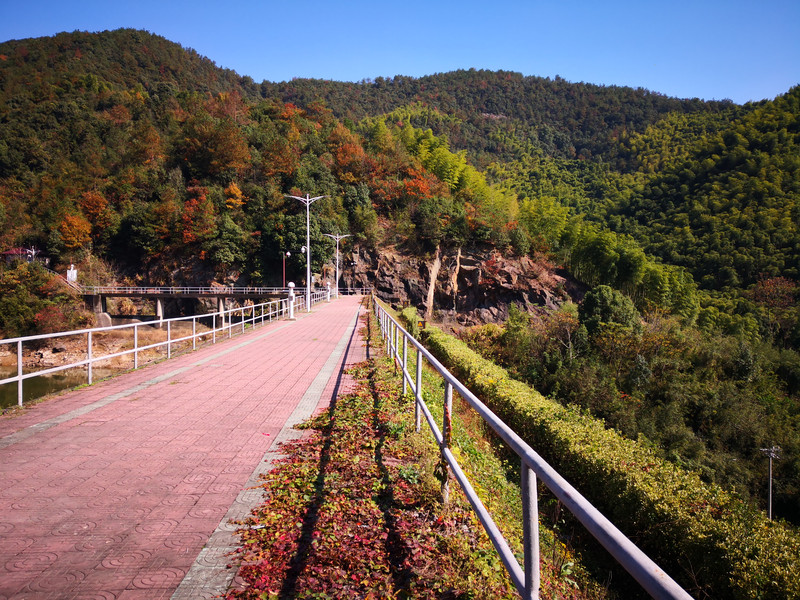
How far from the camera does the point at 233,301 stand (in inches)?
2255

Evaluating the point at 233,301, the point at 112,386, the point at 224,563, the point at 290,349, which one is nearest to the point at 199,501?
the point at 224,563

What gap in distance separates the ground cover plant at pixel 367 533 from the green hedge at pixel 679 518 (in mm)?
1497

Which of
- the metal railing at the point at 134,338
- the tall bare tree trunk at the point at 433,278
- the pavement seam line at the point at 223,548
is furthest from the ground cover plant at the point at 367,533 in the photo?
the tall bare tree trunk at the point at 433,278

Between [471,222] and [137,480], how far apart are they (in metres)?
66.4

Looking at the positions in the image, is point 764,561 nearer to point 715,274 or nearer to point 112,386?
point 112,386

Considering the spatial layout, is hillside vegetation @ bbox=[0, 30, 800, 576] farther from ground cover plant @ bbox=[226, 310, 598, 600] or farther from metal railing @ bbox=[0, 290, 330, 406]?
ground cover plant @ bbox=[226, 310, 598, 600]

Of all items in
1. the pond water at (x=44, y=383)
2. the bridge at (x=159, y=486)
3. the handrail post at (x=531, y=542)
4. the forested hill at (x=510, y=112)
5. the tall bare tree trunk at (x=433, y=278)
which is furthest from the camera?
the forested hill at (x=510, y=112)

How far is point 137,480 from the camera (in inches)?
163

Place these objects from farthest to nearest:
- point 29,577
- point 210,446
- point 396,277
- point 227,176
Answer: point 227,176
point 396,277
point 210,446
point 29,577

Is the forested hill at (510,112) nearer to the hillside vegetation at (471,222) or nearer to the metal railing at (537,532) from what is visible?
the hillside vegetation at (471,222)

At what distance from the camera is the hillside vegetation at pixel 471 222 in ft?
106

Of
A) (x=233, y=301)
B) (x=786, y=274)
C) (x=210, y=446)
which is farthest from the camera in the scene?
(x=786, y=274)

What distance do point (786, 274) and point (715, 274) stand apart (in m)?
11.8

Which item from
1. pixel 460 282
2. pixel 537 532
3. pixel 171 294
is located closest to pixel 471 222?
pixel 460 282
